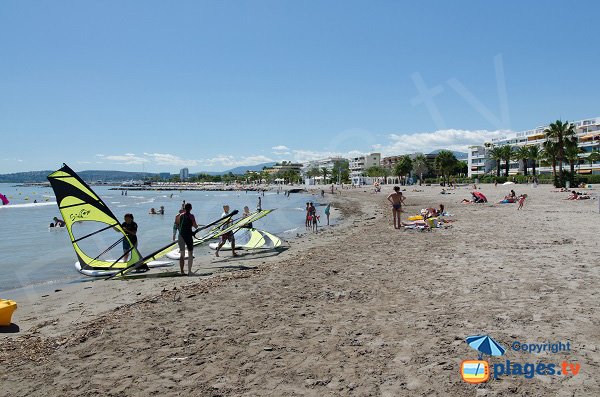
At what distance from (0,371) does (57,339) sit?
3.18ft

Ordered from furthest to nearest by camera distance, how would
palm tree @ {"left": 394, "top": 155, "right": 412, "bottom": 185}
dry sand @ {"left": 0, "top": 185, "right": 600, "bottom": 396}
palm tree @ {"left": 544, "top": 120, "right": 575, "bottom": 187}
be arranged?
palm tree @ {"left": 394, "top": 155, "right": 412, "bottom": 185} → palm tree @ {"left": 544, "top": 120, "right": 575, "bottom": 187} → dry sand @ {"left": 0, "top": 185, "right": 600, "bottom": 396}

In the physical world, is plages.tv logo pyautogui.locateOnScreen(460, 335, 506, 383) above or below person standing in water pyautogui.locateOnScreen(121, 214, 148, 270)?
below

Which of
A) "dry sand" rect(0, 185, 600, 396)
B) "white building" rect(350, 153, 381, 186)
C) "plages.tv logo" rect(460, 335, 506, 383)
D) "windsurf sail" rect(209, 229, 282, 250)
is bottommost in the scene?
"windsurf sail" rect(209, 229, 282, 250)

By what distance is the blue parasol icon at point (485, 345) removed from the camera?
4.16 metres

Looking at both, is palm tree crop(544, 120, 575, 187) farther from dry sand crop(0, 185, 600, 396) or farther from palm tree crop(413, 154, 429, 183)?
palm tree crop(413, 154, 429, 183)

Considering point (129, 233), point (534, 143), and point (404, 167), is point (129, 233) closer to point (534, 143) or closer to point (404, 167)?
point (404, 167)

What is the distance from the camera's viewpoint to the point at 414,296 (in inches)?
253

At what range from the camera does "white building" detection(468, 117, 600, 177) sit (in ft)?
256

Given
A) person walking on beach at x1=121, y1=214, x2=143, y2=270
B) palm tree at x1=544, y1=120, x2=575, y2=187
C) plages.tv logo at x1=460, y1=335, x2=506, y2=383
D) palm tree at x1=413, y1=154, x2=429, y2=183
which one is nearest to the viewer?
plages.tv logo at x1=460, y1=335, x2=506, y2=383

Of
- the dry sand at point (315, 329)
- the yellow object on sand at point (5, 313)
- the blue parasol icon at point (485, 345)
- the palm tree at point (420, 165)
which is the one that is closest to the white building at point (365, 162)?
the palm tree at point (420, 165)

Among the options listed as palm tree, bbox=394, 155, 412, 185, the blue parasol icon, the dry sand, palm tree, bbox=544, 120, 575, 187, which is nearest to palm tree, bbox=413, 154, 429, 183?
palm tree, bbox=394, 155, 412, 185

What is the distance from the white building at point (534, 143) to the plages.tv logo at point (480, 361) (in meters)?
68.9

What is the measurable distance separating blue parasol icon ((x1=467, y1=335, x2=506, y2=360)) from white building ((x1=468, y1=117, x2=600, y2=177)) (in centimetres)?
6888

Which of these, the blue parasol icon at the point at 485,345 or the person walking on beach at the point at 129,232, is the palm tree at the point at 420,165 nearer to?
the person walking on beach at the point at 129,232
